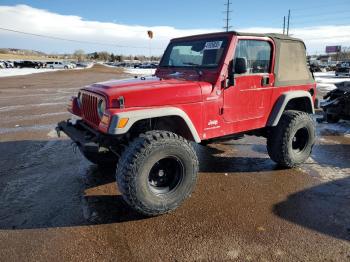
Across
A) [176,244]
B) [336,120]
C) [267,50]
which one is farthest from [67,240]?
[336,120]

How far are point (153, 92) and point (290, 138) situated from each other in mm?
2477

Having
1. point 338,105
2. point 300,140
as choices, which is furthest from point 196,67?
point 338,105

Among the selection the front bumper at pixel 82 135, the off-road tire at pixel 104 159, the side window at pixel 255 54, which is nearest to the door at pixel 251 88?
the side window at pixel 255 54

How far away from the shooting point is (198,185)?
4613mm

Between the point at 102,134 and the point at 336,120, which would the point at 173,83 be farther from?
the point at 336,120

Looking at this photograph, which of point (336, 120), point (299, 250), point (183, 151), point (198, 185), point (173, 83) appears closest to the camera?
point (299, 250)

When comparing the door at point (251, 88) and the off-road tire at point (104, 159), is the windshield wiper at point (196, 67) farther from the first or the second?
the off-road tire at point (104, 159)

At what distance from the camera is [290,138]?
16.5ft

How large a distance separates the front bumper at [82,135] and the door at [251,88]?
1739 mm

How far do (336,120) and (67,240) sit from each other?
25.4ft

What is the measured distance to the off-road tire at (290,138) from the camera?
500 cm

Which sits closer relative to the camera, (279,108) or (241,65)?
(241,65)

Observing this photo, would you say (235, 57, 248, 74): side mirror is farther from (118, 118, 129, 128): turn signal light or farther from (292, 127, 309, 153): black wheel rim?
(292, 127, 309, 153): black wheel rim

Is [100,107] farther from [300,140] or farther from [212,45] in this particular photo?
[300,140]
